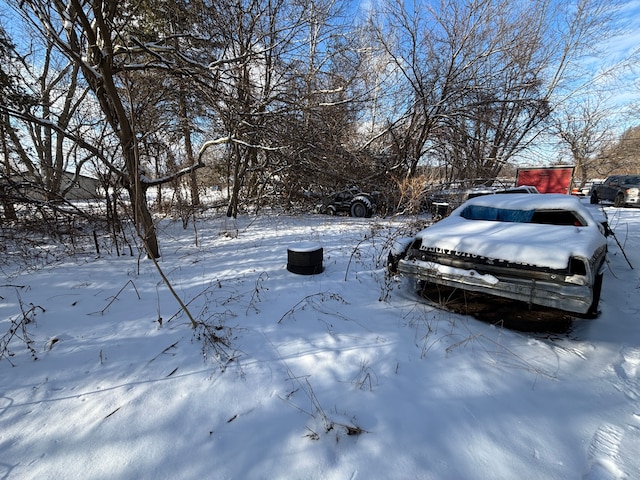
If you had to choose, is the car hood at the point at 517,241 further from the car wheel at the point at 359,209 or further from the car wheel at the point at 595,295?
the car wheel at the point at 359,209

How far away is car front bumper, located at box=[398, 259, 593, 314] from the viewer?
2521 millimetres

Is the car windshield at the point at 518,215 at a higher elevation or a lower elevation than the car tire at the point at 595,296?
higher

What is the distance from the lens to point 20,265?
191 inches

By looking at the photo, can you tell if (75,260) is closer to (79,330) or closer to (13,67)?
(79,330)

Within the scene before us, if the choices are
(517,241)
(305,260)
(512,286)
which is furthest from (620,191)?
(305,260)

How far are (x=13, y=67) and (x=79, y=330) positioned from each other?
8.71 meters

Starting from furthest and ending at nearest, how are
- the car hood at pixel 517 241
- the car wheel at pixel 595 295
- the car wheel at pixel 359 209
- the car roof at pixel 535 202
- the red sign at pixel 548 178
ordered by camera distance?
the red sign at pixel 548 178 < the car wheel at pixel 359 209 < the car roof at pixel 535 202 < the car wheel at pixel 595 295 < the car hood at pixel 517 241

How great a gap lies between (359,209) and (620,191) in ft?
42.4

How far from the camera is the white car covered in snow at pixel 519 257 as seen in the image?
8.59 ft

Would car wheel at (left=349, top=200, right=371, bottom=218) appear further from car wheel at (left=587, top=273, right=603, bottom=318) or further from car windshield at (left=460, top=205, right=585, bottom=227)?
car wheel at (left=587, top=273, right=603, bottom=318)

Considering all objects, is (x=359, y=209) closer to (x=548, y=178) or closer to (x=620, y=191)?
(x=548, y=178)

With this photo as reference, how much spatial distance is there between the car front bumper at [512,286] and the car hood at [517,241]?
208mm

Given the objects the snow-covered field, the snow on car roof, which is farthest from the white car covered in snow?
the snow-covered field

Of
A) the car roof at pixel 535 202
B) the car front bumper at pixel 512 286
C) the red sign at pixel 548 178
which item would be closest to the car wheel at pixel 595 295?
the car front bumper at pixel 512 286
